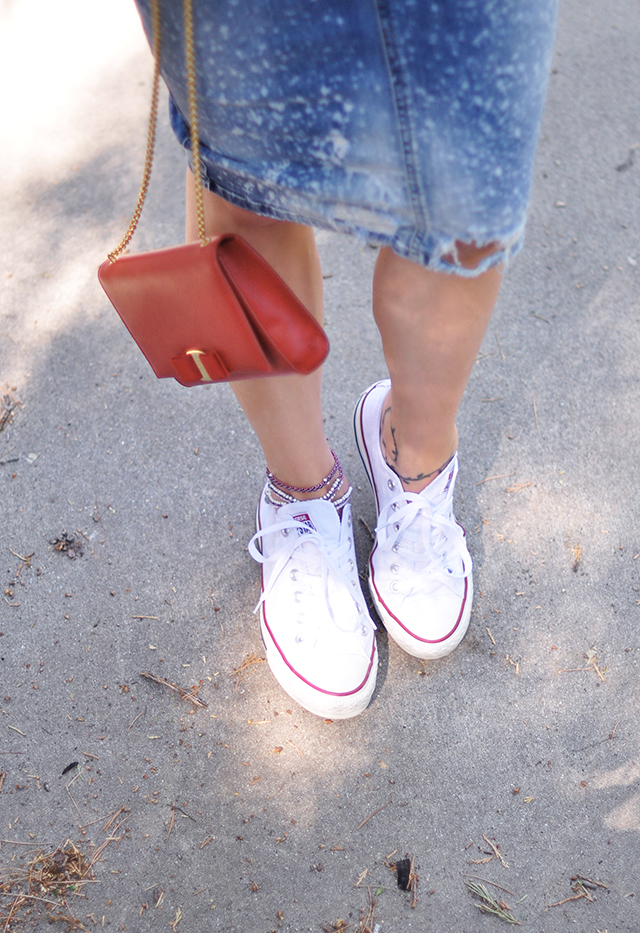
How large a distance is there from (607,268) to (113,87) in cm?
191

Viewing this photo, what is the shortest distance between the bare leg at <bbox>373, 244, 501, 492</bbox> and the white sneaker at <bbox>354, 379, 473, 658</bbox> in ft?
0.31

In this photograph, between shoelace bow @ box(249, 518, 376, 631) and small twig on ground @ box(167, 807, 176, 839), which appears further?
shoelace bow @ box(249, 518, 376, 631)

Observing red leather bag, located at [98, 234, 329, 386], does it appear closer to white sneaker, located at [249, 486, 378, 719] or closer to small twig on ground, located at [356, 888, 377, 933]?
white sneaker, located at [249, 486, 378, 719]

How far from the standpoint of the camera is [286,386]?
41.1 inches

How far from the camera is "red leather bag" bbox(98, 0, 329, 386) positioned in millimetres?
728

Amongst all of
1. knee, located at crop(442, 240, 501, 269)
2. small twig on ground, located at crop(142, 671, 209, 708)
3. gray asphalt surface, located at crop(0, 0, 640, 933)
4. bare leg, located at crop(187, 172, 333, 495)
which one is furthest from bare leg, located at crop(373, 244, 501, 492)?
small twig on ground, located at crop(142, 671, 209, 708)

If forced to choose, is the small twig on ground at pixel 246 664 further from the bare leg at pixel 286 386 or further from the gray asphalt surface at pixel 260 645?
the bare leg at pixel 286 386

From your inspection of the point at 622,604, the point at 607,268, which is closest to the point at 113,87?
the point at 607,268

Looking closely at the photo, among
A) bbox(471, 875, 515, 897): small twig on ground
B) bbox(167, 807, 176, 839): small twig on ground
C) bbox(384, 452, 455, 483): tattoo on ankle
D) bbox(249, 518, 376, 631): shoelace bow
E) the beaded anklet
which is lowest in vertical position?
bbox(471, 875, 515, 897): small twig on ground

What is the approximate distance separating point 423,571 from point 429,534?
72 mm

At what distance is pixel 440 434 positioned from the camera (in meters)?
1.12

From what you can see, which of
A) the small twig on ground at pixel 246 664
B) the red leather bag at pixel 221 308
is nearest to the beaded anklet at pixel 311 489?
the small twig on ground at pixel 246 664

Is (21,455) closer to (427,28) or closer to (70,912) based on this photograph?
(70,912)

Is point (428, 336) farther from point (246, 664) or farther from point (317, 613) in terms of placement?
point (246, 664)
